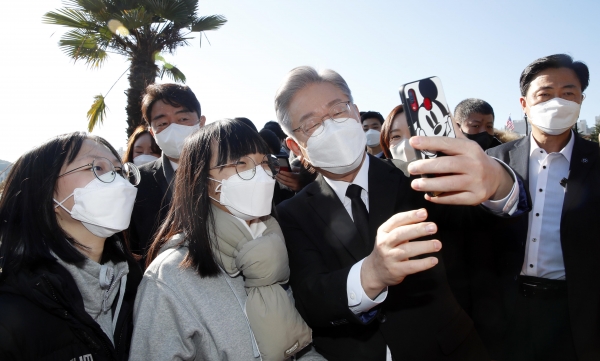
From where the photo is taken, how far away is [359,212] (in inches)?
70.3

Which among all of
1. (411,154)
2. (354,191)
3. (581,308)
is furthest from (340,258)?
(411,154)

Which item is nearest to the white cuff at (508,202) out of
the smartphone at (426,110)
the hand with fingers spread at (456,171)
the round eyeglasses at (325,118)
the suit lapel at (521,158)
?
the hand with fingers spread at (456,171)

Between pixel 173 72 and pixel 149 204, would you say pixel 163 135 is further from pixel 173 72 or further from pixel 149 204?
pixel 173 72

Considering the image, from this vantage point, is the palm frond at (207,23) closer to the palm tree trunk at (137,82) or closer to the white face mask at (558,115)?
the palm tree trunk at (137,82)

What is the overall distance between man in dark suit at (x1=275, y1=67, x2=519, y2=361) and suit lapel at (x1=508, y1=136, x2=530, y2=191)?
1523mm

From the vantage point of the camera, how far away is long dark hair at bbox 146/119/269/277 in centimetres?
166

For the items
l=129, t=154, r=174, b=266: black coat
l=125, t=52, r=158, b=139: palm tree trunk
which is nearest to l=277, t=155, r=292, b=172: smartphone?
l=129, t=154, r=174, b=266: black coat

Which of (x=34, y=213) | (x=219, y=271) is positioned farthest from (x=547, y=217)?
(x=34, y=213)

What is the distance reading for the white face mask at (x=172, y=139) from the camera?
10.4 feet

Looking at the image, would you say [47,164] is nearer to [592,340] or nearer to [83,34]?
[592,340]

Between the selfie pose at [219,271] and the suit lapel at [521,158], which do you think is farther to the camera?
the suit lapel at [521,158]

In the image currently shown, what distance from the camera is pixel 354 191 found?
6.00ft

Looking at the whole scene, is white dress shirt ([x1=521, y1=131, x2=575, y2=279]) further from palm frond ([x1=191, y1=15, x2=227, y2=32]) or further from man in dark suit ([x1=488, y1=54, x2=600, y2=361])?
palm frond ([x1=191, y1=15, x2=227, y2=32])

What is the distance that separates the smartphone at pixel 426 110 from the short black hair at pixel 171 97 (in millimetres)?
2497
